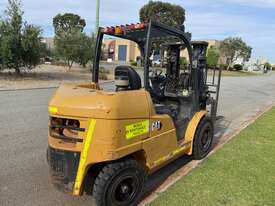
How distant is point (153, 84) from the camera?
604 centimetres

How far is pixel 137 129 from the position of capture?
13.4 ft

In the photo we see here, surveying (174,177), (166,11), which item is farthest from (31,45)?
(166,11)

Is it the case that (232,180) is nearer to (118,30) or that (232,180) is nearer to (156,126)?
(156,126)

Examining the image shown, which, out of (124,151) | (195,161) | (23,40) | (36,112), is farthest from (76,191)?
(23,40)

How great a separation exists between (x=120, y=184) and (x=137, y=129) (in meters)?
0.70

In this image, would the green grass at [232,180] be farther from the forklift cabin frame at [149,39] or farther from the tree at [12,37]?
the tree at [12,37]

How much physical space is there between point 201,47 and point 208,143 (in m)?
1.87

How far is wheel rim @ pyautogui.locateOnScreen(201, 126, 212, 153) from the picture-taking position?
606 cm

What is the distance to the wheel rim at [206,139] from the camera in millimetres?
6062

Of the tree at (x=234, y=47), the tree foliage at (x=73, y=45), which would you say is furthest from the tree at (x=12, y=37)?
the tree at (x=234, y=47)

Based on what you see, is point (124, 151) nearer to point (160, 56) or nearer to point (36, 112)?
point (160, 56)

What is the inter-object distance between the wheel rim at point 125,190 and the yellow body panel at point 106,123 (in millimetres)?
304

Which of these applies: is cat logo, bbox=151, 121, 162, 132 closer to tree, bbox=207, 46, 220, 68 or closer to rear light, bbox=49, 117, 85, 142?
rear light, bbox=49, 117, 85, 142

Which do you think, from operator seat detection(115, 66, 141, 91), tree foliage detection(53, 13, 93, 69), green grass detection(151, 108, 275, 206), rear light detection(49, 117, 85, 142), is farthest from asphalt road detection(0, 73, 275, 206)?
tree foliage detection(53, 13, 93, 69)
